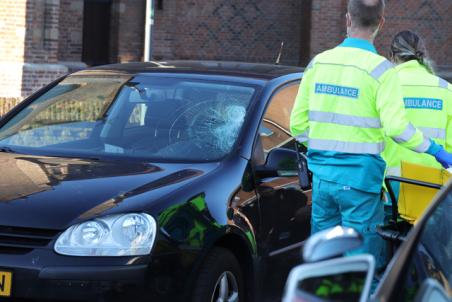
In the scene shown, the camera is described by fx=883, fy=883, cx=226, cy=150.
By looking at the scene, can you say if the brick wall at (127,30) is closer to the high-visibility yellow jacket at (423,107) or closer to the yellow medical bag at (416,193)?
the high-visibility yellow jacket at (423,107)

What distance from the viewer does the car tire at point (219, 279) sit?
450cm

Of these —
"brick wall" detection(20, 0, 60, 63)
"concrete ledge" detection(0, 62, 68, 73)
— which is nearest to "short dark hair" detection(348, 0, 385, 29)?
"concrete ledge" detection(0, 62, 68, 73)

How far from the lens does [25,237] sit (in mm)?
4359

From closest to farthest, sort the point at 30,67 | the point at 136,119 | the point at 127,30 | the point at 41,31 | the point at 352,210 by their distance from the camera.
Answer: the point at 352,210 → the point at 136,119 → the point at 30,67 → the point at 41,31 → the point at 127,30

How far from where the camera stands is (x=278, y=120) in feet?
19.1

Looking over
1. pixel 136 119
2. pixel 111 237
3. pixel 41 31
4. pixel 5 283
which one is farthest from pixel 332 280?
pixel 41 31

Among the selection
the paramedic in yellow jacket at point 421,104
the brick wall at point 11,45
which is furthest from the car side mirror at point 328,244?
the brick wall at point 11,45

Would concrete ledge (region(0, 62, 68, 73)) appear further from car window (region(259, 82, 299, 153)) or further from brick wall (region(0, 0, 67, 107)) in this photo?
car window (region(259, 82, 299, 153))

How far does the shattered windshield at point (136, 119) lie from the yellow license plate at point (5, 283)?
49.7 inches

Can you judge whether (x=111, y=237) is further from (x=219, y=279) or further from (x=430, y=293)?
(x=430, y=293)

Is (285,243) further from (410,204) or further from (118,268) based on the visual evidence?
(118,268)

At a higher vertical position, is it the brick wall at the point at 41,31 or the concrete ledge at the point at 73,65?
Answer: the brick wall at the point at 41,31

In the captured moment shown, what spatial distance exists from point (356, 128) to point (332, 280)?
2146mm

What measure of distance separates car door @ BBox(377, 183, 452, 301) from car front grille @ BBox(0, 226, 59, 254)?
78.0 inches
